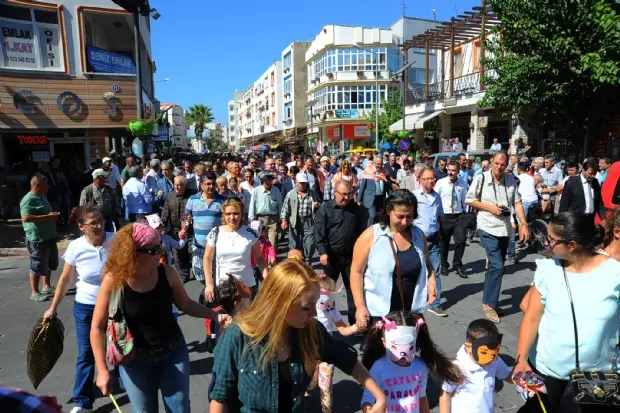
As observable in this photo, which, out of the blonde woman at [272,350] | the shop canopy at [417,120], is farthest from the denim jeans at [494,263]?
the shop canopy at [417,120]

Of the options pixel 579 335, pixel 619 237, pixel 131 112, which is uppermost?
pixel 131 112

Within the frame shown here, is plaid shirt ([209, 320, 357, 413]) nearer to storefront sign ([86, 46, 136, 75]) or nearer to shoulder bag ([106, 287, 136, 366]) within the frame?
shoulder bag ([106, 287, 136, 366])

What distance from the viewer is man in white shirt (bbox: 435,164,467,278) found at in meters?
7.13

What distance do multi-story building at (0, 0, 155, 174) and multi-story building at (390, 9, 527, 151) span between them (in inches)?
598

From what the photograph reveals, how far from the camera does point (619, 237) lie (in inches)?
122

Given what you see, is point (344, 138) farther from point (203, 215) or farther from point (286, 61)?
point (203, 215)

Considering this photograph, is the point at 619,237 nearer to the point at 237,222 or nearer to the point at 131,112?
the point at 237,222

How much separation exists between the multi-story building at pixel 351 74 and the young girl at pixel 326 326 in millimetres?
38964

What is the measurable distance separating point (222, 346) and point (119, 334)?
36.7 inches

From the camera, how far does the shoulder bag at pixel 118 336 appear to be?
8.41ft

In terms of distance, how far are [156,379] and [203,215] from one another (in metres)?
2.88

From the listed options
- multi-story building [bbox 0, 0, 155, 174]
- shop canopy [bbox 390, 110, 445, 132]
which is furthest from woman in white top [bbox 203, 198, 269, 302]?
shop canopy [bbox 390, 110, 445, 132]

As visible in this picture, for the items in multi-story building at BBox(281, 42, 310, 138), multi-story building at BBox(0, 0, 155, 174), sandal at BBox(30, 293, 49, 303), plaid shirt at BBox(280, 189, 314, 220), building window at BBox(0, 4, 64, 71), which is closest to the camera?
sandal at BBox(30, 293, 49, 303)

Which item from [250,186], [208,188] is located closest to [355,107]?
[250,186]
